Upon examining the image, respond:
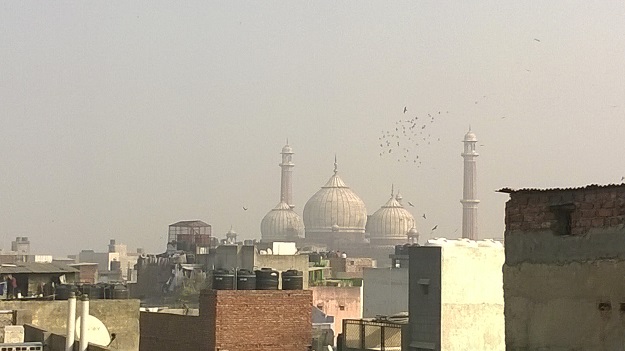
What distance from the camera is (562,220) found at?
32.3ft

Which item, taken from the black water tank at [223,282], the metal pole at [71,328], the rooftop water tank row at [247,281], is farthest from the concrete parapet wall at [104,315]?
the metal pole at [71,328]

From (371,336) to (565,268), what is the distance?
1921cm

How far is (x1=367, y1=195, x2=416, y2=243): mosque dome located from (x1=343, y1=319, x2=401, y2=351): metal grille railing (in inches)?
4830

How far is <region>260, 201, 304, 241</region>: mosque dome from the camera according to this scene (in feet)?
524

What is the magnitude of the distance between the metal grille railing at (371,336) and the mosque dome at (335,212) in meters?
125

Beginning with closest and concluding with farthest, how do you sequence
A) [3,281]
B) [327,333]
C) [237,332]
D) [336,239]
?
[237,332] < [3,281] < [327,333] < [336,239]

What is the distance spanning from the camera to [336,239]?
6029 inches

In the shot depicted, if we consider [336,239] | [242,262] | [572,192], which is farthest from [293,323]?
[336,239]

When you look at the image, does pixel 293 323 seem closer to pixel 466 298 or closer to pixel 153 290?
pixel 466 298

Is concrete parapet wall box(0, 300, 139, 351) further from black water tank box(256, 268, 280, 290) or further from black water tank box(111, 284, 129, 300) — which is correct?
black water tank box(256, 268, 280, 290)

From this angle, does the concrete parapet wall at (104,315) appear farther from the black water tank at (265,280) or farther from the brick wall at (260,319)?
the black water tank at (265,280)

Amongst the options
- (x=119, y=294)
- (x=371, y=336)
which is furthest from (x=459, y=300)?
(x=119, y=294)

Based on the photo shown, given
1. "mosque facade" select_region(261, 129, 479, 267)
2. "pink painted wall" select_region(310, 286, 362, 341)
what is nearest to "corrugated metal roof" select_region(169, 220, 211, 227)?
"pink painted wall" select_region(310, 286, 362, 341)

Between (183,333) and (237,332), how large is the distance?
2.17 m
